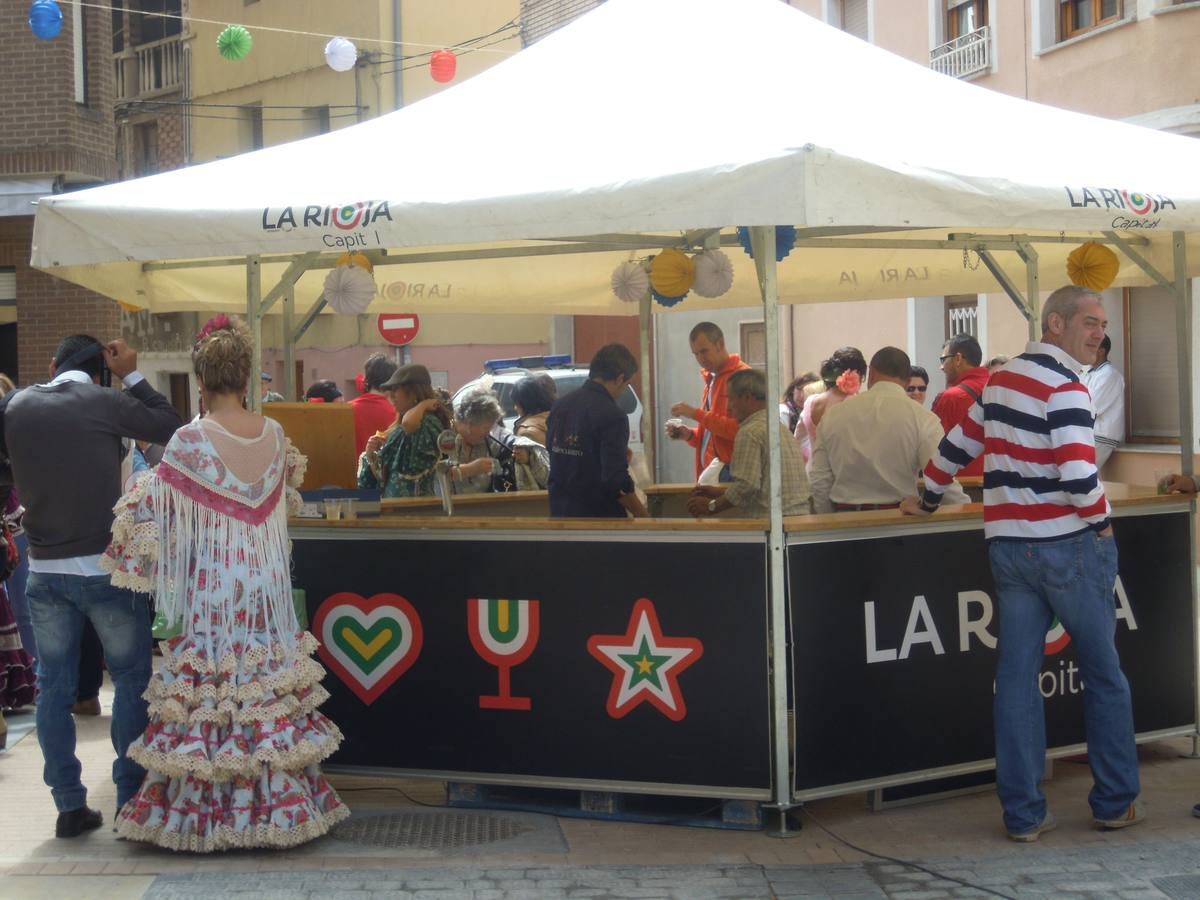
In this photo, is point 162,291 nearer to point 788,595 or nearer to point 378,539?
point 378,539

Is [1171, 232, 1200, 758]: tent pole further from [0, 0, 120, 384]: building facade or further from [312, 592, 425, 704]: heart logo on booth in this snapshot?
[0, 0, 120, 384]: building facade

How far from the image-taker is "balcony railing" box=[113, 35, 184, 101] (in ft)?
124

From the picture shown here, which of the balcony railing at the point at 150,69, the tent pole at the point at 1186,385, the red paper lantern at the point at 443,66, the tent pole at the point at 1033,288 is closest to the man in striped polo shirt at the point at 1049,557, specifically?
the tent pole at the point at 1186,385

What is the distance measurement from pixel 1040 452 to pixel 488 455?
4.43 metres

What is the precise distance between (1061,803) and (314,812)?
310cm

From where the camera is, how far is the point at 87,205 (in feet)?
21.5

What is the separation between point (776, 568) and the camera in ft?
20.1

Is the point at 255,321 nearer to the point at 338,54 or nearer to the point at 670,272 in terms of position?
the point at 670,272

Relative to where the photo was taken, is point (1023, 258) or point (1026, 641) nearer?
point (1026, 641)

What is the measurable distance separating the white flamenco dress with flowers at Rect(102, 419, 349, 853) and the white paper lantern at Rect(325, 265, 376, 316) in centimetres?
192

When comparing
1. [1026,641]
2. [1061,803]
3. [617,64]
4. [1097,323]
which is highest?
[617,64]

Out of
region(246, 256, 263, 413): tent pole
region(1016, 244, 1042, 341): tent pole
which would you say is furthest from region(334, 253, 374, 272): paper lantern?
region(1016, 244, 1042, 341): tent pole

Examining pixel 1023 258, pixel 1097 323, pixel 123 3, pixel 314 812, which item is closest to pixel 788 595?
pixel 1097 323

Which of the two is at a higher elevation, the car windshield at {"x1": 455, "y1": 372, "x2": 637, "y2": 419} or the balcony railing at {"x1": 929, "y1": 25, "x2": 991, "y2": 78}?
the balcony railing at {"x1": 929, "y1": 25, "x2": 991, "y2": 78}
